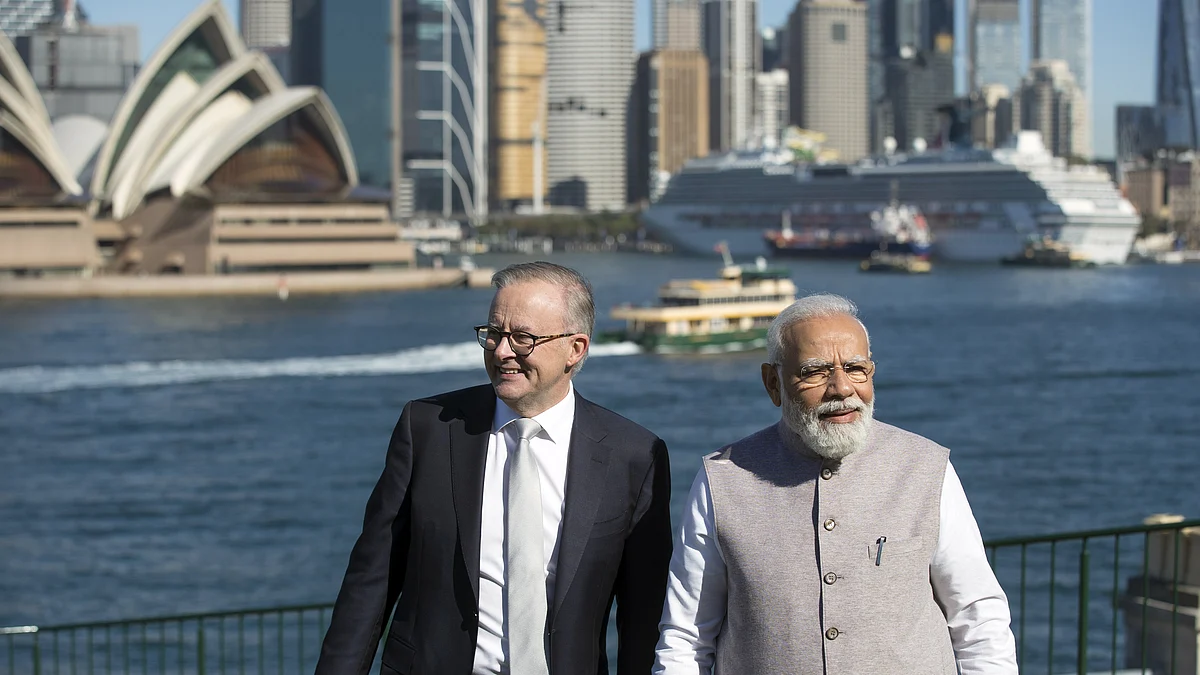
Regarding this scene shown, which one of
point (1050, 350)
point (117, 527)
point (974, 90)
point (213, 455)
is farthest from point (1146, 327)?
point (974, 90)

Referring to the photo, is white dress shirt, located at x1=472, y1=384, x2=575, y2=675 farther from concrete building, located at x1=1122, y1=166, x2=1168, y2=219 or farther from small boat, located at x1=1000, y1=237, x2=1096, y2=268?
concrete building, located at x1=1122, y1=166, x2=1168, y2=219

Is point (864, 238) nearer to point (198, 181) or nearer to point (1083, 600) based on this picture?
point (198, 181)

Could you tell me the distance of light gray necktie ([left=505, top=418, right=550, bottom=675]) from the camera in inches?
87.0

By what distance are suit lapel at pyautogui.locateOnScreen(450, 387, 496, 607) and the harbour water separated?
30.1ft

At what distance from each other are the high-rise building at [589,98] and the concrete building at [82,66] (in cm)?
4668

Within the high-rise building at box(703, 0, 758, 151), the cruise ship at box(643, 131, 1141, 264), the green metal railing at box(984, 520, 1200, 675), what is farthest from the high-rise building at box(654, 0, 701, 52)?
the green metal railing at box(984, 520, 1200, 675)

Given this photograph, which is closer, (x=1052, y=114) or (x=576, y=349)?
(x=576, y=349)

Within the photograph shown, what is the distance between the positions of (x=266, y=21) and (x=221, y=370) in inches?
4736

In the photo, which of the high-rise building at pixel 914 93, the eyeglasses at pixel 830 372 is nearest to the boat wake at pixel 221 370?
the eyeglasses at pixel 830 372

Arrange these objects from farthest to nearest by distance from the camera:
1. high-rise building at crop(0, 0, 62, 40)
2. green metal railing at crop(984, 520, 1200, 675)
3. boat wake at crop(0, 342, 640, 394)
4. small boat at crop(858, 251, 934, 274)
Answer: high-rise building at crop(0, 0, 62, 40) < small boat at crop(858, 251, 934, 274) < boat wake at crop(0, 342, 640, 394) < green metal railing at crop(984, 520, 1200, 675)

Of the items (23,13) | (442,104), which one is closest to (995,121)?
(442,104)

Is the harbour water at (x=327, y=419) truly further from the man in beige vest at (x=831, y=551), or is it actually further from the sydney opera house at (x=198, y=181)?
the man in beige vest at (x=831, y=551)

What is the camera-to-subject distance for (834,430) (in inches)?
82.5

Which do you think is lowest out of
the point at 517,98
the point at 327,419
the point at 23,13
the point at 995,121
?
the point at 327,419
